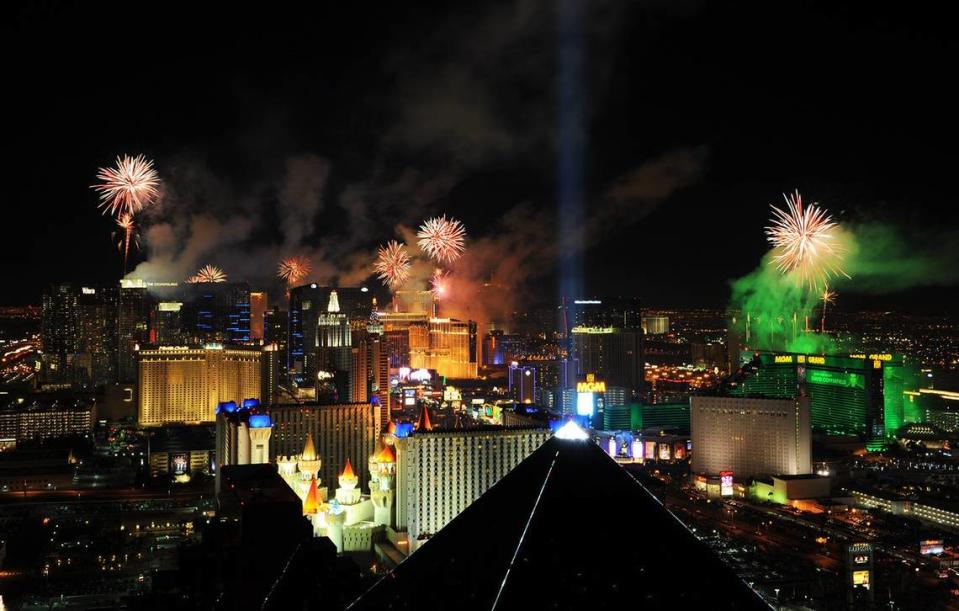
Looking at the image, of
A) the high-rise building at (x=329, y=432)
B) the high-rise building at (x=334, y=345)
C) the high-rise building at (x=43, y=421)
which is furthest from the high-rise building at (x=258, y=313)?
the high-rise building at (x=329, y=432)

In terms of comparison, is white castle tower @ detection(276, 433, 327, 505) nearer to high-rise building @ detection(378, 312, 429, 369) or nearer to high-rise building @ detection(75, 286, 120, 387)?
high-rise building @ detection(75, 286, 120, 387)

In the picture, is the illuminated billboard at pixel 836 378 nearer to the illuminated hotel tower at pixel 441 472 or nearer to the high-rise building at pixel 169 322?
the illuminated hotel tower at pixel 441 472

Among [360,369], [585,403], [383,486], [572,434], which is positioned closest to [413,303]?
[585,403]

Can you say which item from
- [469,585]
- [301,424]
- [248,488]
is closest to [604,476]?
[469,585]

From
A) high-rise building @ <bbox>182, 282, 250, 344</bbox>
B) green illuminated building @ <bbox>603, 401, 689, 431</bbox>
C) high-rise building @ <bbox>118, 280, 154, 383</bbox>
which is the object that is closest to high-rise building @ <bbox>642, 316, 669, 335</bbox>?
green illuminated building @ <bbox>603, 401, 689, 431</bbox>

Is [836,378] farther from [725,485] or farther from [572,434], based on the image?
[572,434]

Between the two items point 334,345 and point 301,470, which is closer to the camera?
point 301,470

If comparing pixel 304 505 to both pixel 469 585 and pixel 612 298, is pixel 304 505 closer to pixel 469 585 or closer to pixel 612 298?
pixel 469 585
